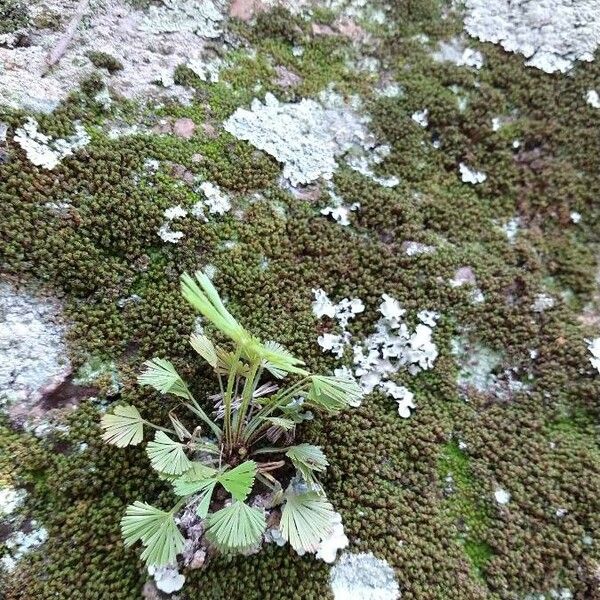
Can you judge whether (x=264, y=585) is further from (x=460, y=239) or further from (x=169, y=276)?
(x=460, y=239)

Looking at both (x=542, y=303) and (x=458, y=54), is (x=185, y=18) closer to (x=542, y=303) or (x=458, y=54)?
(x=458, y=54)

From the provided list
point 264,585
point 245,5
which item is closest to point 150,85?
point 245,5

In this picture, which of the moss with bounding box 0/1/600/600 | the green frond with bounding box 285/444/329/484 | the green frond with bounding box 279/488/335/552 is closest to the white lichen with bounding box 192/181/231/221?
the moss with bounding box 0/1/600/600

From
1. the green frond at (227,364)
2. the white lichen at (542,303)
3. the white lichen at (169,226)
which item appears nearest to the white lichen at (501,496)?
the white lichen at (542,303)

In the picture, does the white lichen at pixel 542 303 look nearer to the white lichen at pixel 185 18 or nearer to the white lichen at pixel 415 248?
the white lichen at pixel 415 248

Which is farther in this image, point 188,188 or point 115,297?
point 188,188
